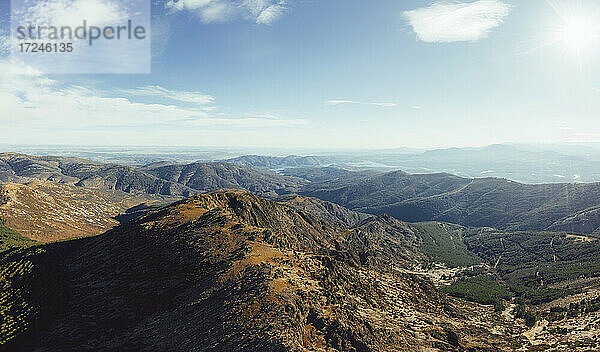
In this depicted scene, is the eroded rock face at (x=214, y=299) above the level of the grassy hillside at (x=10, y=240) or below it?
above

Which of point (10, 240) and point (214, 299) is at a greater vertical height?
point (214, 299)

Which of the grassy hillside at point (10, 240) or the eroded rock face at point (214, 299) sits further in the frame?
the grassy hillside at point (10, 240)

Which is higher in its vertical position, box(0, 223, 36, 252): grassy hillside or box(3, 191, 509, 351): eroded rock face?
box(3, 191, 509, 351): eroded rock face

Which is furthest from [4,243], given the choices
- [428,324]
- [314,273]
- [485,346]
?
[485,346]

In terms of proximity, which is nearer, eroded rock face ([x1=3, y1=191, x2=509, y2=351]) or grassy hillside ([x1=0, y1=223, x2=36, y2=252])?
eroded rock face ([x1=3, y1=191, x2=509, y2=351])

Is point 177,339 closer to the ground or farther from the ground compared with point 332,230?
farther from the ground

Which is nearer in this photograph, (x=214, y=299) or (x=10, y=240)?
(x=214, y=299)

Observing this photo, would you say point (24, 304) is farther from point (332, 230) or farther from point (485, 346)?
point (332, 230)

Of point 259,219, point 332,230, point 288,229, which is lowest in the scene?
point 332,230
